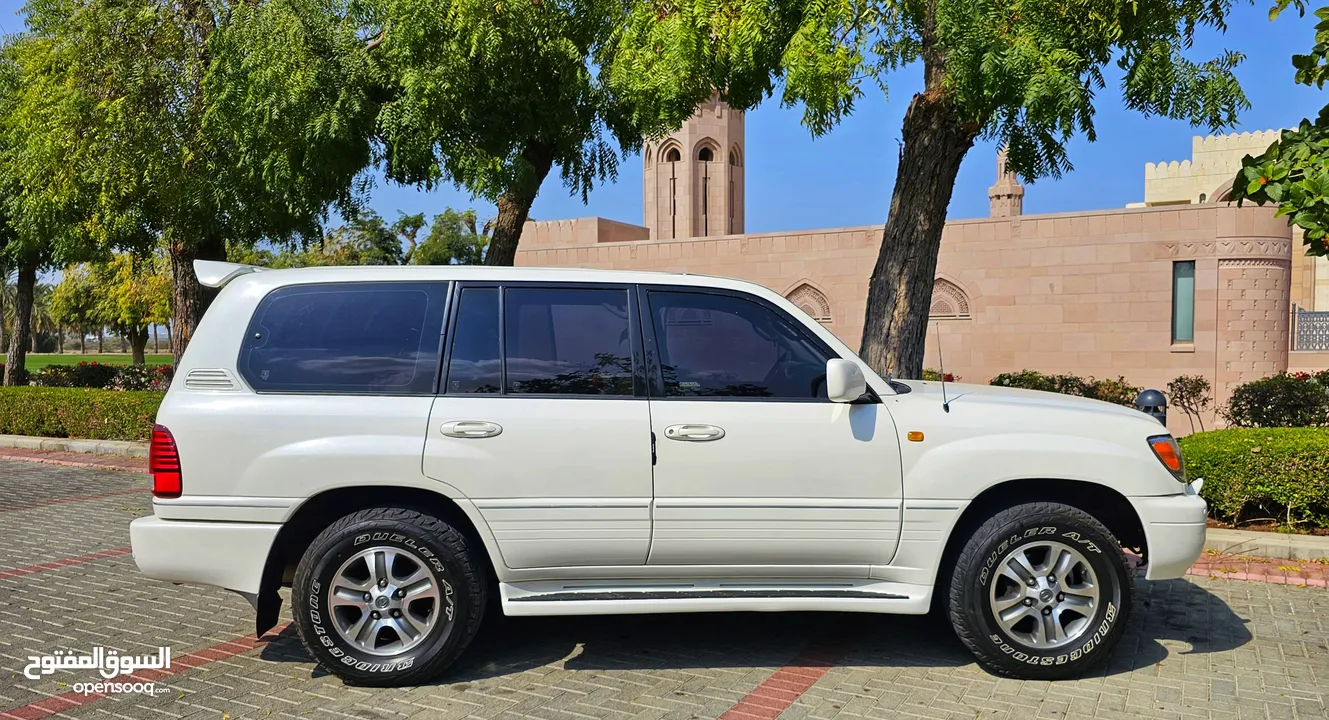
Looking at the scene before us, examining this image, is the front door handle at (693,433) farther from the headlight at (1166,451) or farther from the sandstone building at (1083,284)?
the sandstone building at (1083,284)

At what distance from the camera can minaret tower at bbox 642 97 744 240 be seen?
120 ft

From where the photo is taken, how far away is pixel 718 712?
4461mm

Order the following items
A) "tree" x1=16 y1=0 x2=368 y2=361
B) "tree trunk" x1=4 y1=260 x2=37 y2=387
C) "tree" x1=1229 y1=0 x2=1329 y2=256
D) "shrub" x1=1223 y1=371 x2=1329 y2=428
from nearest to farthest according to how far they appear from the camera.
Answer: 1. "tree" x1=1229 y1=0 x2=1329 y2=256
2. "shrub" x1=1223 y1=371 x2=1329 y2=428
3. "tree" x1=16 y1=0 x2=368 y2=361
4. "tree trunk" x1=4 y1=260 x2=37 y2=387

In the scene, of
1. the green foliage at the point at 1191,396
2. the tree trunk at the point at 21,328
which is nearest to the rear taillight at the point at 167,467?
the green foliage at the point at 1191,396

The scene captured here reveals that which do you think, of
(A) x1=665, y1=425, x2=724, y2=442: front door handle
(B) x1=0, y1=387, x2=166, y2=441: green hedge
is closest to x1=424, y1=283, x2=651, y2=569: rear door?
(A) x1=665, y1=425, x2=724, y2=442: front door handle

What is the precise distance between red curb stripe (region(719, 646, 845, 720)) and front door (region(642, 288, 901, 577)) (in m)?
0.53

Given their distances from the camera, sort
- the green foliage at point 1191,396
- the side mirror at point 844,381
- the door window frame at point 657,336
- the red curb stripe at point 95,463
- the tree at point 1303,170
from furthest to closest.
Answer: the green foliage at point 1191,396, the red curb stripe at point 95,463, the tree at point 1303,170, the door window frame at point 657,336, the side mirror at point 844,381

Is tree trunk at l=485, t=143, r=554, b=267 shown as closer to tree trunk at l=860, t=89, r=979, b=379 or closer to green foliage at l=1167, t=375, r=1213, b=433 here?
tree trunk at l=860, t=89, r=979, b=379

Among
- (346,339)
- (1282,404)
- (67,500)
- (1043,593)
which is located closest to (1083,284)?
(1282,404)

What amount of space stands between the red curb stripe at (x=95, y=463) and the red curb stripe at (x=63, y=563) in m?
5.42

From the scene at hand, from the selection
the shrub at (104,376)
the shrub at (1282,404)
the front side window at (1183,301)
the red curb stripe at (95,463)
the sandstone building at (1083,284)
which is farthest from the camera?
the shrub at (104,376)

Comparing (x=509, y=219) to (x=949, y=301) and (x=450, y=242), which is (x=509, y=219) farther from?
(x=450, y=242)

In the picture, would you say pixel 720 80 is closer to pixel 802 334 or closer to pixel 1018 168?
pixel 1018 168

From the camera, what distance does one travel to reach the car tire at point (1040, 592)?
4.81 m
